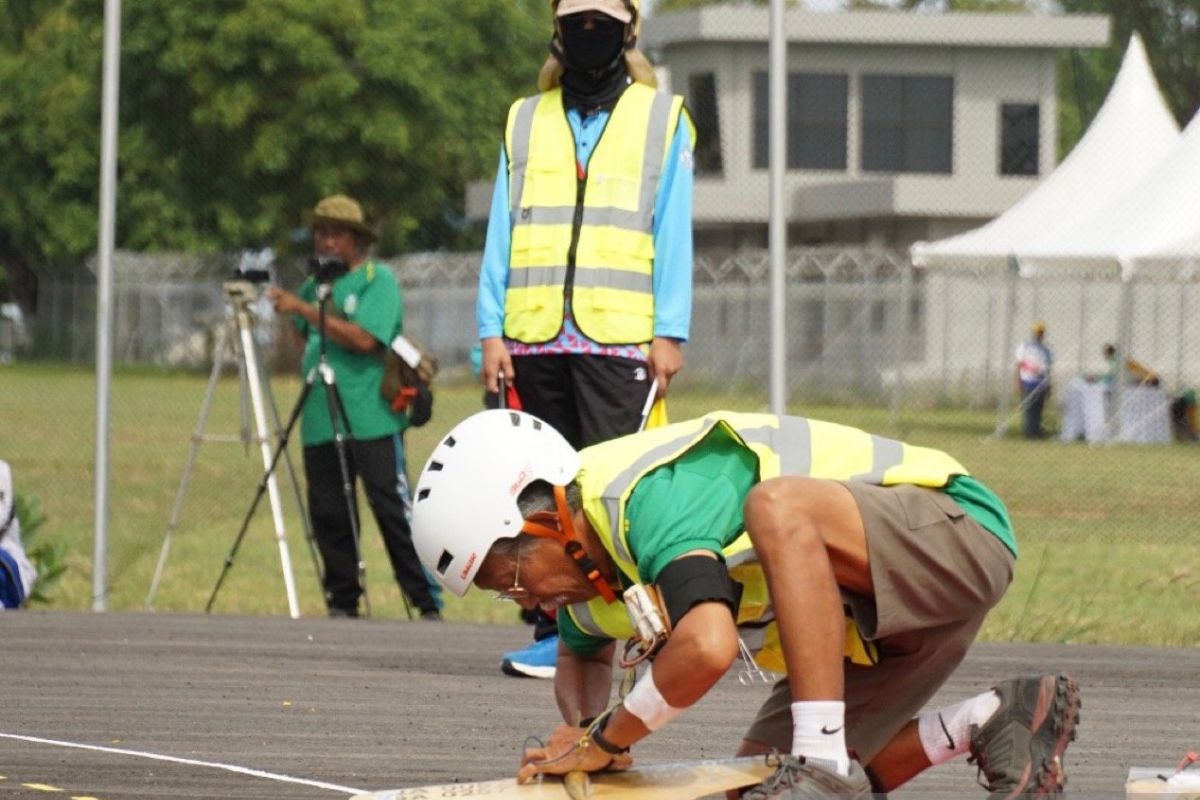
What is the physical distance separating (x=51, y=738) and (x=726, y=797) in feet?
7.38

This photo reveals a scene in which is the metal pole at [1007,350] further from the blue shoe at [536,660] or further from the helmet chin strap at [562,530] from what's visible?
the helmet chin strap at [562,530]

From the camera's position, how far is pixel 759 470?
5.14 m

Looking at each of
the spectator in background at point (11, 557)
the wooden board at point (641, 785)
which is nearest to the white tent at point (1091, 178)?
the spectator in background at point (11, 557)

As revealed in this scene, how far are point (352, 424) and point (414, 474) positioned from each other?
5.34 metres

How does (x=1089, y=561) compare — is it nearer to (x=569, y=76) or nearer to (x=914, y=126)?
(x=914, y=126)

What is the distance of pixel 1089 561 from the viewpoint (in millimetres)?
13688

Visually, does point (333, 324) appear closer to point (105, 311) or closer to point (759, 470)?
point (105, 311)

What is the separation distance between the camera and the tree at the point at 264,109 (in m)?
15.6

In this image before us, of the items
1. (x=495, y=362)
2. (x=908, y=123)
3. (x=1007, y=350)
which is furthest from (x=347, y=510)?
(x=1007, y=350)

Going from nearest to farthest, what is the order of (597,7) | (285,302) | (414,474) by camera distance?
(597,7)
(285,302)
(414,474)

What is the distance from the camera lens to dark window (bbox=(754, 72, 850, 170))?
1653cm

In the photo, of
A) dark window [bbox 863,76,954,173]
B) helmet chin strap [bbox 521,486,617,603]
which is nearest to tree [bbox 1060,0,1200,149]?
dark window [bbox 863,76,954,173]

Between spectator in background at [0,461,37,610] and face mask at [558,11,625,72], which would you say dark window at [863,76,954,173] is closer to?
spectator in background at [0,461,37,610]

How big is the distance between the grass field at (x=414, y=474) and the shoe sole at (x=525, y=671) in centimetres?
285
